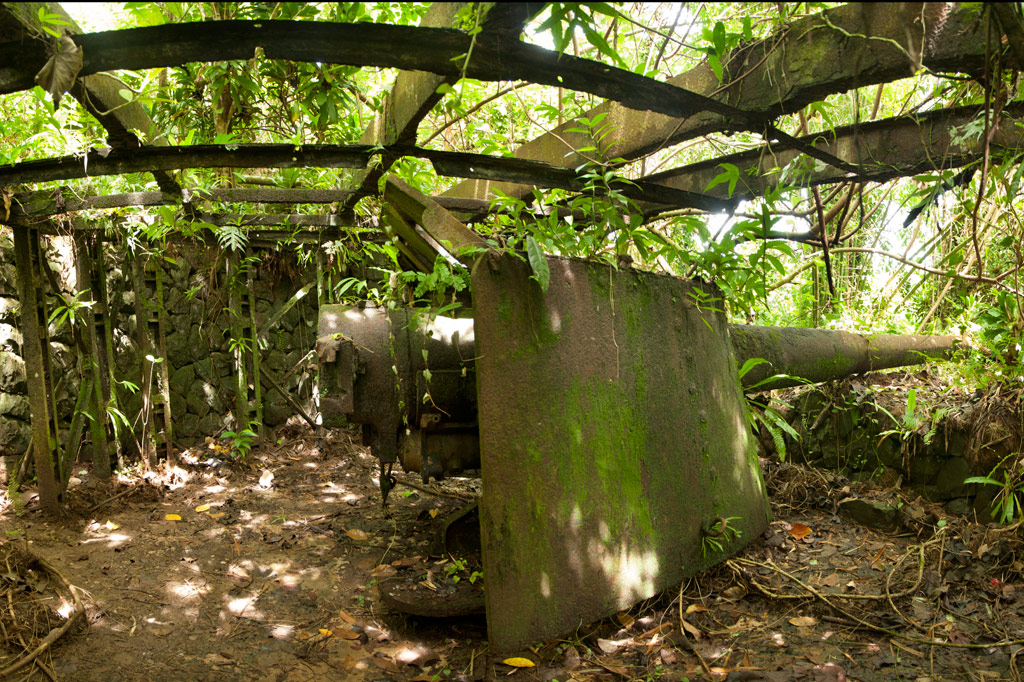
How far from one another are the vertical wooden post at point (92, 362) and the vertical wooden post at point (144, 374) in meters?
0.32

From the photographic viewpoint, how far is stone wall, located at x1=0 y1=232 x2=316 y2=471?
5227 mm

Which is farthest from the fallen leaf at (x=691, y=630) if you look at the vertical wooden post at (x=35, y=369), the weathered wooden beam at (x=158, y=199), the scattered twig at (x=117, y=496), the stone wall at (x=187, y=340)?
the vertical wooden post at (x=35, y=369)

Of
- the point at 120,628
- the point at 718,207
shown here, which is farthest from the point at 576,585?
the point at 718,207

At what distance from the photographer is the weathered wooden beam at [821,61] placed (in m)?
2.19

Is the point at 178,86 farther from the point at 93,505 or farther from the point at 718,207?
the point at 718,207

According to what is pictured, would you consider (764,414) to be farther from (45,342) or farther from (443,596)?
(45,342)

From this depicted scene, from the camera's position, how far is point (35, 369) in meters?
4.46

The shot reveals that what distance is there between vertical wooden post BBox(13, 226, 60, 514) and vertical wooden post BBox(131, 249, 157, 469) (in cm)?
112

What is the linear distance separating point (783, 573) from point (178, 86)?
15.7 feet

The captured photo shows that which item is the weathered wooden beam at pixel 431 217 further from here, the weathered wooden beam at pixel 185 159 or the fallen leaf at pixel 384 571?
the fallen leaf at pixel 384 571

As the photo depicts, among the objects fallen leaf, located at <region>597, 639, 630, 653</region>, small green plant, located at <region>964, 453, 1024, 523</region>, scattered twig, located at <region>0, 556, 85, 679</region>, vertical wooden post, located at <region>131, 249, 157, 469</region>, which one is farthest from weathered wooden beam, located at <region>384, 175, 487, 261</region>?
vertical wooden post, located at <region>131, 249, 157, 469</region>

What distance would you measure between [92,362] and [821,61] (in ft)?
18.2

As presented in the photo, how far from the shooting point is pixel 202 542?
13.4ft

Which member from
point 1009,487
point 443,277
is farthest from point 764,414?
point 443,277
